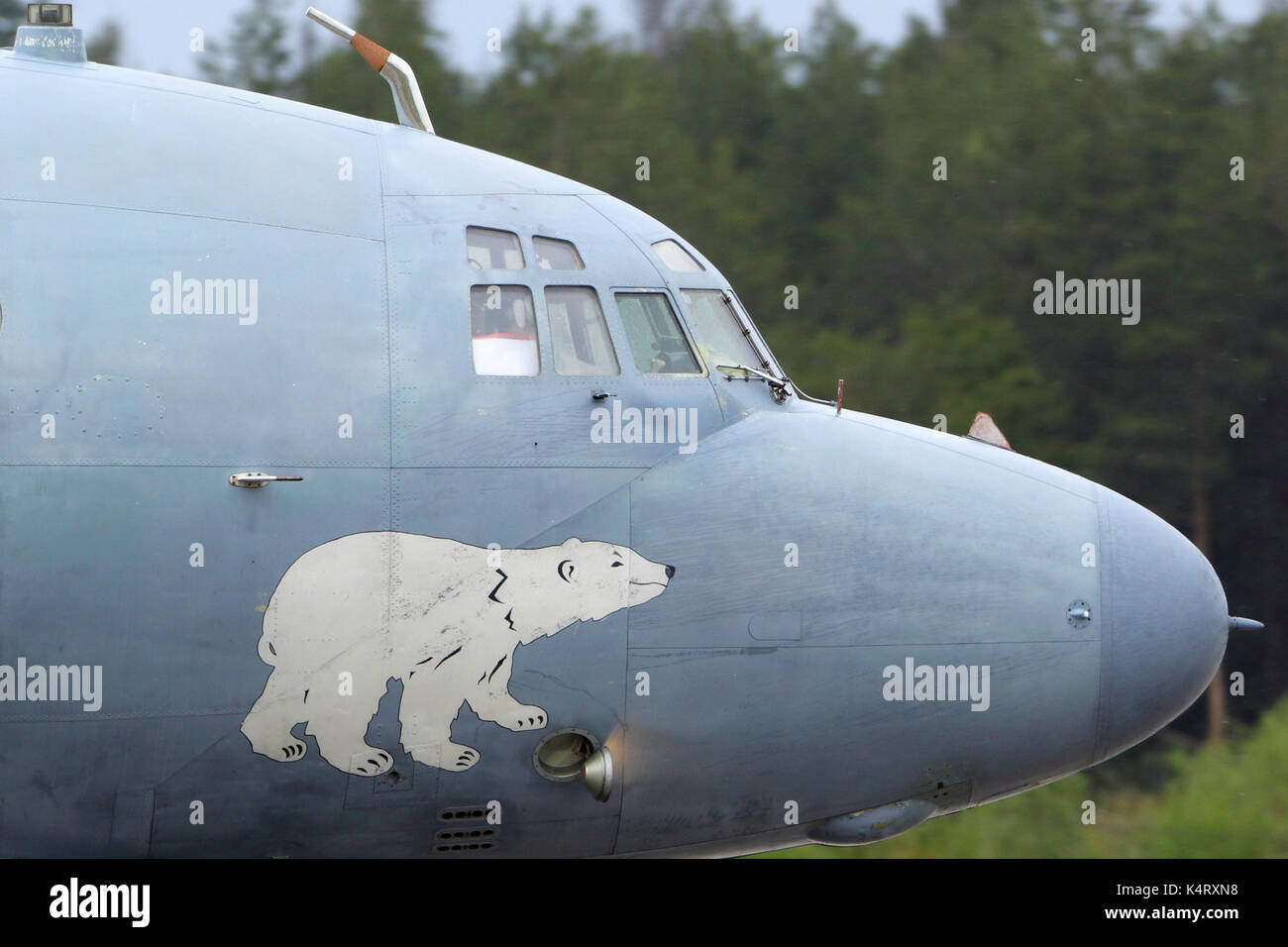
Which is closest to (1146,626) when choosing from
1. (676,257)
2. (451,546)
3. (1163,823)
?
(676,257)

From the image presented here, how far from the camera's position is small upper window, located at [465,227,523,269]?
312 inches

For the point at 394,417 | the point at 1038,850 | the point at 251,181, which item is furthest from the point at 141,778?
the point at 1038,850

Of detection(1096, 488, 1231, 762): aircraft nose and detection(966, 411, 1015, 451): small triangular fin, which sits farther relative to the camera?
detection(966, 411, 1015, 451): small triangular fin

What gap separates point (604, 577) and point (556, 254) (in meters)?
1.68

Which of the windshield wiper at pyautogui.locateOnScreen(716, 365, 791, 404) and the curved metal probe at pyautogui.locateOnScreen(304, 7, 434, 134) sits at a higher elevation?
the curved metal probe at pyautogui.locateOnScreen(304, 7, 434, 134)

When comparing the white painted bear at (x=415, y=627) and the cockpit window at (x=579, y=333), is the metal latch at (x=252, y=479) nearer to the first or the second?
the white painted bear at (x=415, y=627)

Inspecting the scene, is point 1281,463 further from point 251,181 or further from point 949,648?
point 251,181

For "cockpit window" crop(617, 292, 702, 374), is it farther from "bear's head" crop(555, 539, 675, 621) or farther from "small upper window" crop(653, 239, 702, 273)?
"bear's head" crop(555, 539, 675, 621)

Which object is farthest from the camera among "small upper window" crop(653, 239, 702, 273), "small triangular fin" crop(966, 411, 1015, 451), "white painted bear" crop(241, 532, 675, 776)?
"small triangular fin" crop(966, 411, 1015, 451)

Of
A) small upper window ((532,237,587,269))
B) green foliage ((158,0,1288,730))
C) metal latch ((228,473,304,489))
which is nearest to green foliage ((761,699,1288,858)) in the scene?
green foliage ((158,0,1288,730))

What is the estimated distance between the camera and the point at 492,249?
7.97m

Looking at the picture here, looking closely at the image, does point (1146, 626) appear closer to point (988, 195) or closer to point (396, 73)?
point (396, 73)

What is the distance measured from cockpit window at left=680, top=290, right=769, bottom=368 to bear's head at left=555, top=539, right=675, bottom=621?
1214 millimetres
